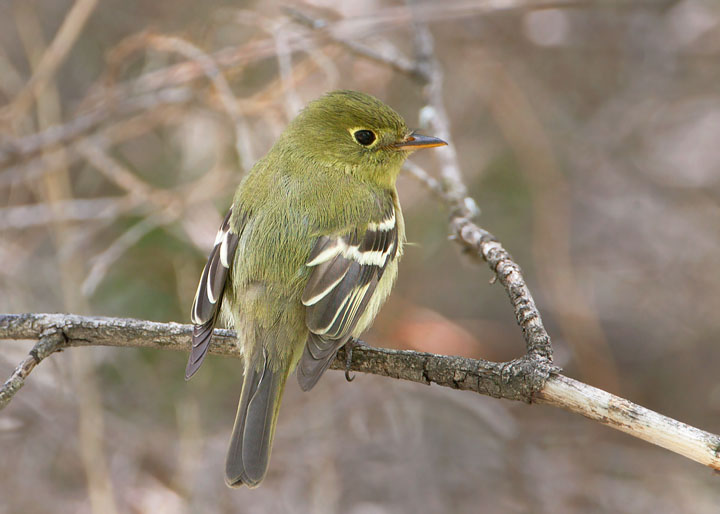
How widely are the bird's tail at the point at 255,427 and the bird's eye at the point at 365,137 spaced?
134 cm

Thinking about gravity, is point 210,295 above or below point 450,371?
above

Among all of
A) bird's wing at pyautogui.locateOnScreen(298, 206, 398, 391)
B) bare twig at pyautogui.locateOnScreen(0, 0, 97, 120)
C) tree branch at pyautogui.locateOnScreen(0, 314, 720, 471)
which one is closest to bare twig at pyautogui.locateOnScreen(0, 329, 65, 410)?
tree branch at pyautogui.locateOnScreen(0, 314, 720, 471)

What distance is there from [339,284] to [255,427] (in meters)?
0.69

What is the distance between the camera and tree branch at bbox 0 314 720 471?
204 cm

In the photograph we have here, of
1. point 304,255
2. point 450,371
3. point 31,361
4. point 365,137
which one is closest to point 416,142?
point 365,137

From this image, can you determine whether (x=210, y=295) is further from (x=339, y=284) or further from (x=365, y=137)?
(x=365, y=137)

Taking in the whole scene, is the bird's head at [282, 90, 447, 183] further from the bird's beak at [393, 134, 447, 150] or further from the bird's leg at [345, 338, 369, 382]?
the bird's leg at [345, 338, 369, 382]

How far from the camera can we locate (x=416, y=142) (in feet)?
12.3

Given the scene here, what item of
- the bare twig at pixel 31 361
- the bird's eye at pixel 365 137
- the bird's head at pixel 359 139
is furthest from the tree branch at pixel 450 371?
the bird's eye at pixel 365 137

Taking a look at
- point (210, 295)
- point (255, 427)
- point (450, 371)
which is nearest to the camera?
point (450, 371)

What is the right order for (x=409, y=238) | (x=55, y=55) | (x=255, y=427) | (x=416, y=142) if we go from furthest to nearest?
(x=409, y=238) < (x=55, y=55) < (x=416, y=142) < (x=255, y=427)

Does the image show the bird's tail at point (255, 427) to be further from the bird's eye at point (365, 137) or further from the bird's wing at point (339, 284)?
the bird's eye at point (365, 137)

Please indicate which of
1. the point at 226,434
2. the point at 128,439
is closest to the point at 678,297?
the point at 226,434

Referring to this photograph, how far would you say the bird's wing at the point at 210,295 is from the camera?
2900 millimetres
